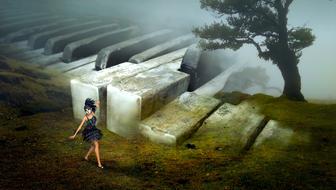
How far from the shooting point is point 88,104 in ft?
20.3

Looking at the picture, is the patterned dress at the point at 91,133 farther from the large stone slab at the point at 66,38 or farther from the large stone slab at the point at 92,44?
the large stone slab at the point at 66,38

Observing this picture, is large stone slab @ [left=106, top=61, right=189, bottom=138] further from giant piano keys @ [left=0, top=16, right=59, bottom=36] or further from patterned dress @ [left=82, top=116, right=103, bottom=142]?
giant piano keys @ [left=0, top=16, right=59, bottom=36]

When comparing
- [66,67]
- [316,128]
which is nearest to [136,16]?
[66,67]

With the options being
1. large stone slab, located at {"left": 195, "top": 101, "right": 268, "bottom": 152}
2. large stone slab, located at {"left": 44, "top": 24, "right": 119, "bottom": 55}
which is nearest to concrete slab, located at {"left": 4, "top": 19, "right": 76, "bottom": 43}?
large stone slab, located at {"left": 44, "top": 24, "right": 119, "bottom": 55}

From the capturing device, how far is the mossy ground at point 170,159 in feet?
16.7

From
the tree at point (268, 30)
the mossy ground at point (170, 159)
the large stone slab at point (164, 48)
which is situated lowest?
the mossy ground at point (170, 159)

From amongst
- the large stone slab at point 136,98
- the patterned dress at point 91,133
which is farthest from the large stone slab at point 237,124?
the patterned dress at point 91,133

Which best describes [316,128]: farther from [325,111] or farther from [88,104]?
[88,104]

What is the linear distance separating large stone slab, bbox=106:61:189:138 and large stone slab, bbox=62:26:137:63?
3.21m

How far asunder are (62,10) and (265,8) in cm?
895

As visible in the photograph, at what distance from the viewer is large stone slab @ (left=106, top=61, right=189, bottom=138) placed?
6891 millimetres

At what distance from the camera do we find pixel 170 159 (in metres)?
6.07

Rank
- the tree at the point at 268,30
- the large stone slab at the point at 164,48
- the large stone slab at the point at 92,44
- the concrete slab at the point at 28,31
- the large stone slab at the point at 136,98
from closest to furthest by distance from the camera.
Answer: the large stone slab at the point at 136,98 < the tree at the point at 268,30 < the large stone slab at the point at 164,48 < the large stone slab at the point at 92,44 < the concrete slab at the point at 28,31

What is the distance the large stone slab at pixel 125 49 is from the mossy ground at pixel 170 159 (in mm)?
2349
